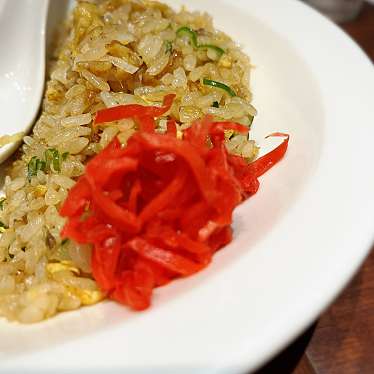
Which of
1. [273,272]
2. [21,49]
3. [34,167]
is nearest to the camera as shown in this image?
[273,272]

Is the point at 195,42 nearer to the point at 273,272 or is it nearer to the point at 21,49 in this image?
the point at 21,49

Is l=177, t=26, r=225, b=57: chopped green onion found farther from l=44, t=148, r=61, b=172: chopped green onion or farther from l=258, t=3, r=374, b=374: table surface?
l=258, t=3, r=374, b=374: table surface

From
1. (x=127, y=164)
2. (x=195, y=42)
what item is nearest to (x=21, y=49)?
(x=195, y=42)

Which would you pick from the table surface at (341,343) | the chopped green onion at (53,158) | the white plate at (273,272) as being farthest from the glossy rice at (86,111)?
the table surface at (341,343)

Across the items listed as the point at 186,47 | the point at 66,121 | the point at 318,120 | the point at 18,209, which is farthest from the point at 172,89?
the point at 18,209

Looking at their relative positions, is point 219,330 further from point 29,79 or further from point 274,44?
point 29,79

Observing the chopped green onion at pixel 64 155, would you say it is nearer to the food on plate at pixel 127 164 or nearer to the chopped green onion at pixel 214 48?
the food on plate at pixel 127 164

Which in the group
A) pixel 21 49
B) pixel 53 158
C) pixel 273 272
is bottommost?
pixel 21 49
